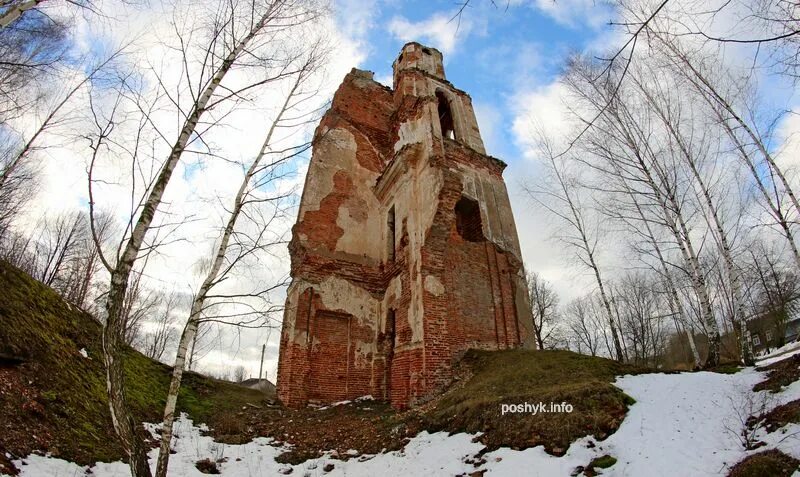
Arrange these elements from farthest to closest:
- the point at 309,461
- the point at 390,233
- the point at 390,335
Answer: the point at 390,233 < the point at 390,335 < the point at 309,461

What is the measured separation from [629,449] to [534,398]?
6.23 ft

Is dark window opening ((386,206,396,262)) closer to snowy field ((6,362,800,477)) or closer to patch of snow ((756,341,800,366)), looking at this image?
snowy field ((6,362,800,477))

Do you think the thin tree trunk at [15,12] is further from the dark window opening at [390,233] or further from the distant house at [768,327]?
the distant house at [768,327]

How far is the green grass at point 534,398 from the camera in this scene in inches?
216

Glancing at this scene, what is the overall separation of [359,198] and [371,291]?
3.79 meters

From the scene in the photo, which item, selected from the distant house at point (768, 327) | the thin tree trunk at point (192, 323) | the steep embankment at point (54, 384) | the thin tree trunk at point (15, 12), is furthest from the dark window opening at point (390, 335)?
the distant house at point (768, 327)

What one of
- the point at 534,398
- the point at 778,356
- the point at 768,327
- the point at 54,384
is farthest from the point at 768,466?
the point at 768,327

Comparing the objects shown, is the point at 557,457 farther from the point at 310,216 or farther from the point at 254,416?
the point at 310,216

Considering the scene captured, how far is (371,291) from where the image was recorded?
13250 millimetres

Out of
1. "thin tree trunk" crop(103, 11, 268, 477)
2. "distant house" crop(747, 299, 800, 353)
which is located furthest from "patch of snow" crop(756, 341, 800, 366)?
"thin tree trunk" crop(103, 11, 268, 477)

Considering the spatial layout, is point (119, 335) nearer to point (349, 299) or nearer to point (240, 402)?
point (240, 402)

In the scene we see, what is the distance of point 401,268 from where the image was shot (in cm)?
1207

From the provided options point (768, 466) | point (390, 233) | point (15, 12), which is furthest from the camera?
point (390, 233)

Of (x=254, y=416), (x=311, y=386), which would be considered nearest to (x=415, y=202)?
(x=311, y=386)
